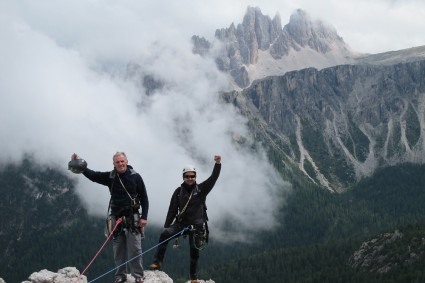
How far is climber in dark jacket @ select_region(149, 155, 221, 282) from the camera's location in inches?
808

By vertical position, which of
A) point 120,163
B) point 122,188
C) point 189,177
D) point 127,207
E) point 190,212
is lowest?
point 190,212

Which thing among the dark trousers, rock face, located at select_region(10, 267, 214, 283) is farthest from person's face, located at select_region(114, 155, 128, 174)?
rock face, located at select_region(10, 267, 214, 283)

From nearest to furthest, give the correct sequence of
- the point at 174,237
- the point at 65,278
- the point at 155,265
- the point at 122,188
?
the point at 122,188, the point at 174,237, the point at 155,265, the point at 65,278

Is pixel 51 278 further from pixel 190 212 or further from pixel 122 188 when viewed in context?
pixel 190 212

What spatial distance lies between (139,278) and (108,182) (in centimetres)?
430

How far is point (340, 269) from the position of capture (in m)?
143

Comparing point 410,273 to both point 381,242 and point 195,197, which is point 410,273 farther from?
point 195,197

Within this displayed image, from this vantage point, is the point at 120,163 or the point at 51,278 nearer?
the point at 120,163

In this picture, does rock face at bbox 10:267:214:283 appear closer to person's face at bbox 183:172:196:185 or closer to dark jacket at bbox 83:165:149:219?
dark jacket at bbox 83:165:149:219

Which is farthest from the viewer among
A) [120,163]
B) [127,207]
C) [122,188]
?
[127,207]

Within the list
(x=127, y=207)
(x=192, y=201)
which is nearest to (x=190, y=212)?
(x=192, y=201)

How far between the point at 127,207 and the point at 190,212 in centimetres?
289

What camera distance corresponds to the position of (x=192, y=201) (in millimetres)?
20594

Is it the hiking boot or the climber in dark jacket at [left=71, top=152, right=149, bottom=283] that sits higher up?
the climber in dark jacket at [left=71, top=152, right=149, bottom=283]
